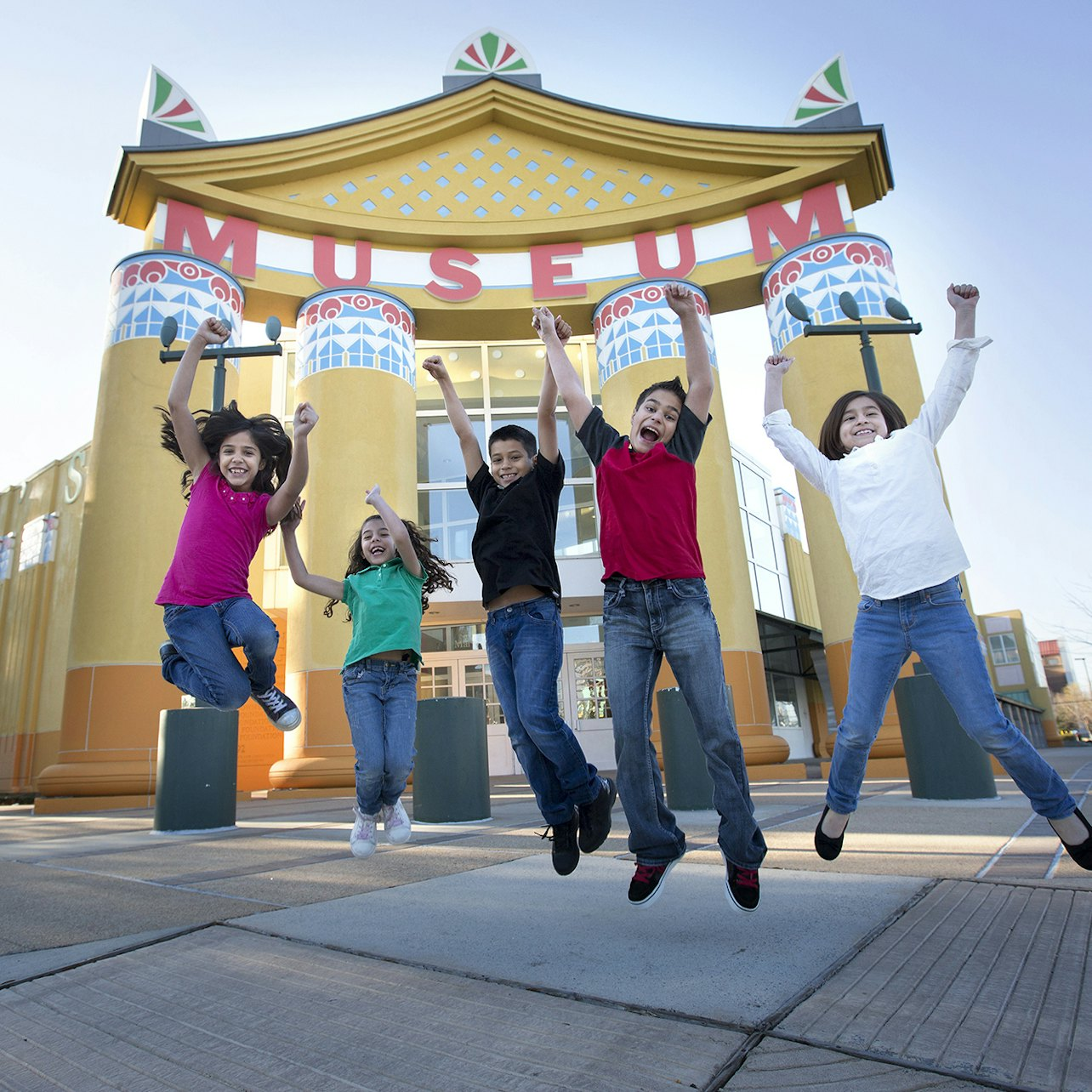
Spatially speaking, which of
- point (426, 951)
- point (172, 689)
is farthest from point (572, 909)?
point (172, 689)

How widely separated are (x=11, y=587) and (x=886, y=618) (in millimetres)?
21868

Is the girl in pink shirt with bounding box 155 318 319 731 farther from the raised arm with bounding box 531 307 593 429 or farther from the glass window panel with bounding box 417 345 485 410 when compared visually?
the glass window panel with bounding box 417 345 485 410

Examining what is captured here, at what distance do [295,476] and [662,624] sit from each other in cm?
191

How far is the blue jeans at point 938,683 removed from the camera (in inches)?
113

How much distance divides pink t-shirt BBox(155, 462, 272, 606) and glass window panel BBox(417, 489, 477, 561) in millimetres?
11236

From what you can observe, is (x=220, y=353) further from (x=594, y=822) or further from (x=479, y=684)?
(x=479, y=684)

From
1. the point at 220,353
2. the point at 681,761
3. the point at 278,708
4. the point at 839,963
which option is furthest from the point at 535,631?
the point at 681,761

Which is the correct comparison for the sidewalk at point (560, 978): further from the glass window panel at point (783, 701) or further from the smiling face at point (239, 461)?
the glass window panel at point (783, 701)

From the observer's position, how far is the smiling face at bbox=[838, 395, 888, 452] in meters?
3.51

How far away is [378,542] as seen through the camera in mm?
4715

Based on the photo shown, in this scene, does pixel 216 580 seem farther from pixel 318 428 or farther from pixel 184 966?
pixel 318 428

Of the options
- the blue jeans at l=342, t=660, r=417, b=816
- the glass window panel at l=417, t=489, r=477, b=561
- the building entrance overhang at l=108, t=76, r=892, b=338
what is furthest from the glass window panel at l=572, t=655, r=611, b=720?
the blue jeans at l=342, t=660, r=417, b=816

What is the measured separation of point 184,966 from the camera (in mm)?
2301

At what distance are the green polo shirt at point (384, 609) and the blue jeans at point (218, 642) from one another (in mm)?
896
